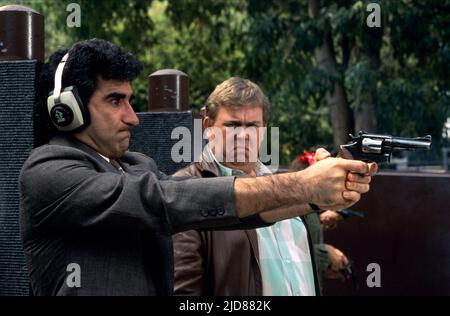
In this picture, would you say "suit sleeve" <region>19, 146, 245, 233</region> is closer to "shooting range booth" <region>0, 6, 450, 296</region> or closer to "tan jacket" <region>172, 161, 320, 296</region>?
"shooting range booth" <region>0, 6, 450, 296</region>

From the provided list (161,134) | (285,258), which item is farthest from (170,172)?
(285,258)

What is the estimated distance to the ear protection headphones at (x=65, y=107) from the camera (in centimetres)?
254

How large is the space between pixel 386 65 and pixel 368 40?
1.36m

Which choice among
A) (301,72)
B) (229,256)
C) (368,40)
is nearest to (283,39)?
(301,72)

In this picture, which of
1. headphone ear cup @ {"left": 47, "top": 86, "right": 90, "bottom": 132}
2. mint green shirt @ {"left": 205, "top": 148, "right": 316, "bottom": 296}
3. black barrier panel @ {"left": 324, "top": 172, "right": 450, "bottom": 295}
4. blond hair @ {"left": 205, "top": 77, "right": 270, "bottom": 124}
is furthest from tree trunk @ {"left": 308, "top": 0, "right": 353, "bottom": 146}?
headphone ear cup @ {"left": 47, "top": 86, "right": 90, "bottom": 132}

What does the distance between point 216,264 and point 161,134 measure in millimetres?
1808

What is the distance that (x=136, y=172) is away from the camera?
9.44ft

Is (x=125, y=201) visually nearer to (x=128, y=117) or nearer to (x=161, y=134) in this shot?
(x=128, y=117)

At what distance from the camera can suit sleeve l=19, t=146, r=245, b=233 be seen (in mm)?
2350

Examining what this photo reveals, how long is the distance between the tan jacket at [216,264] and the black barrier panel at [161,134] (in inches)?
61.5

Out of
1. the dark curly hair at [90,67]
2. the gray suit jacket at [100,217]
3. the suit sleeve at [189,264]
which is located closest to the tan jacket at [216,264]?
the suit sleeve at [189,264]

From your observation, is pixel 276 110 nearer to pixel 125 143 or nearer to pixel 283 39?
pixel 283 39

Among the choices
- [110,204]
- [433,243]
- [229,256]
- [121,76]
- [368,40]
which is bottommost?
[433,243]

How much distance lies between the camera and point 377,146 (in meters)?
2.77
